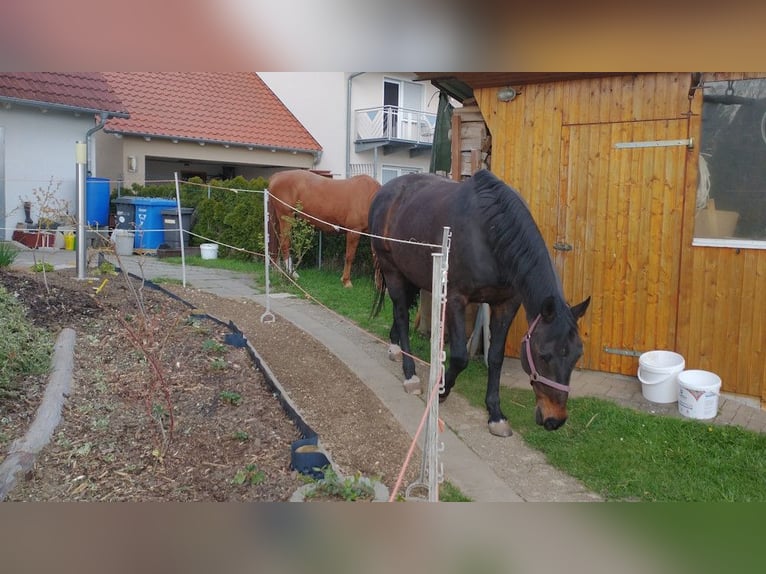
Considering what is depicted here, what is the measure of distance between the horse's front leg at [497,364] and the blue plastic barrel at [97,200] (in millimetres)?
8917

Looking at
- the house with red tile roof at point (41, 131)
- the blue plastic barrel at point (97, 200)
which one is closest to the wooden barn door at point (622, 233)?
the house with red tile roof at point (41, 131)

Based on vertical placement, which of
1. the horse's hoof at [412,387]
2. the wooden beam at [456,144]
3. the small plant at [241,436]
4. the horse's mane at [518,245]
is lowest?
the horse's hoof at [412,387]

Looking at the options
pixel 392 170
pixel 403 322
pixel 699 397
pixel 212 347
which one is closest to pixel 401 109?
pixel 392 170

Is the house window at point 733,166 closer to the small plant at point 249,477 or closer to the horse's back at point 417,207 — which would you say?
the horse's back at point 417,207

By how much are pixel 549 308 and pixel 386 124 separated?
15091 mm

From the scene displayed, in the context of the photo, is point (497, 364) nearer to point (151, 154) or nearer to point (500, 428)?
point (500, 428)

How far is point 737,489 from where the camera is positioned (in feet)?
10.6

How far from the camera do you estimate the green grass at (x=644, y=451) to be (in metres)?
3.28

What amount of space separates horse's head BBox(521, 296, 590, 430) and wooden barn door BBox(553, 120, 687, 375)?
1.77 meters

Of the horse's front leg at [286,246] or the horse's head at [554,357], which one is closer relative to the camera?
the horse's head at [554,357]

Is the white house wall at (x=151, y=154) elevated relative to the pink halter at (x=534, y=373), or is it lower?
elevated
